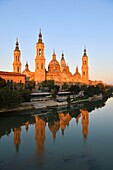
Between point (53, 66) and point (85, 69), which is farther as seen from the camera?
point (85, 69)

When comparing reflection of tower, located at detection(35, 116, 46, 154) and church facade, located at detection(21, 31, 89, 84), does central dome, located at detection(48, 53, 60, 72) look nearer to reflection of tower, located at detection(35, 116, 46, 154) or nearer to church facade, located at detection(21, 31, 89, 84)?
church facade, located at detection(21, 31, 89, 84)

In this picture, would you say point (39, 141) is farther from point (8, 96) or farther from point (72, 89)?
point (72, 89)

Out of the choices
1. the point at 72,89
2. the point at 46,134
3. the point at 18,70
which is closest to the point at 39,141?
the point at 46,134

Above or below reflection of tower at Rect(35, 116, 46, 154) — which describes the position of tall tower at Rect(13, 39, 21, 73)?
above

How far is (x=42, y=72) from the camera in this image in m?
29.0

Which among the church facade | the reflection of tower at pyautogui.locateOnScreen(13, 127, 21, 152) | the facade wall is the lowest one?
the reflection of tower at pyautogui.locateOnScreen(13, 127, 21, 152)

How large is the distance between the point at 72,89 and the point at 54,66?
30.6ft

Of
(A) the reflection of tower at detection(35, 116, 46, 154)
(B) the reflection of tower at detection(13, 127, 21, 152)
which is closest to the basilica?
(A) the reflection of tower at detection(35, 116, 46, 154)

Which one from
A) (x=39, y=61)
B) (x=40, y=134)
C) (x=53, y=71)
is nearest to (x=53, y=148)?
(x=40, y=134)

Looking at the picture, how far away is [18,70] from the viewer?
28.2 m

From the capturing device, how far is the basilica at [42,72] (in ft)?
85.0

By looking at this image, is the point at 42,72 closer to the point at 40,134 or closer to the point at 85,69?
the point at 85,69

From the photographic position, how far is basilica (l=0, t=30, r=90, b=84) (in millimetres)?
25906

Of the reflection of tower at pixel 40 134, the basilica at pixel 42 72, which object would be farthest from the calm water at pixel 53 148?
the basilica at pixel 42 72
